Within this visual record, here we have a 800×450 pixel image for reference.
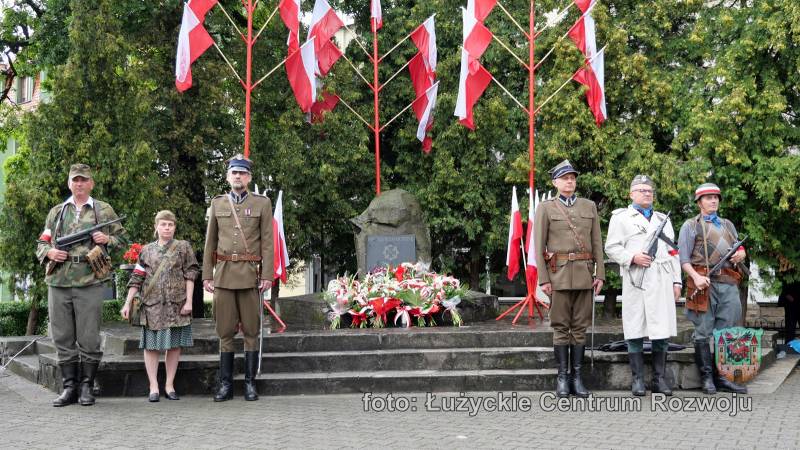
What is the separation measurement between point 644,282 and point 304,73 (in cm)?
596

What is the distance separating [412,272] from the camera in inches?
406

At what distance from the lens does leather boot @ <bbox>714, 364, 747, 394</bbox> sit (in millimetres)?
7516

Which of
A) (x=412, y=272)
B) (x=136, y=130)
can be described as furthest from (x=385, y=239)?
(x=136, y=130)

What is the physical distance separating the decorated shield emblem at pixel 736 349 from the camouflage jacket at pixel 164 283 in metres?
5.26

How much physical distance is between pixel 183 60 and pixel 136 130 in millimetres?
2169

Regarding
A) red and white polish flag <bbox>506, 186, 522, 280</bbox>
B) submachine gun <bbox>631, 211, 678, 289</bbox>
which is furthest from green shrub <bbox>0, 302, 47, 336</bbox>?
submachine gun <bbox>631, 211, 678, 289</bbox>

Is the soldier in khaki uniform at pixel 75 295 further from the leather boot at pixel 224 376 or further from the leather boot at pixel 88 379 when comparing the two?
the leather boot at pixel 224 376

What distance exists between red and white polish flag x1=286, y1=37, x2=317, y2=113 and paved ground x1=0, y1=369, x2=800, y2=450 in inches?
199

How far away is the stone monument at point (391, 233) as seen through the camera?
36.4ft

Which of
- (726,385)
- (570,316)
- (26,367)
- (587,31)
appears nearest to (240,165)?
(570,316)

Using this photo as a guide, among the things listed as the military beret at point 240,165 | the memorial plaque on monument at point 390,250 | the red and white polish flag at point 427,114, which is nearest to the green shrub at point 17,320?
the memorial plaque on monument at point 390,250

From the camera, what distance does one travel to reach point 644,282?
24.0 feet

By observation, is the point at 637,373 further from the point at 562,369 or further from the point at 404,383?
the point at 404,383

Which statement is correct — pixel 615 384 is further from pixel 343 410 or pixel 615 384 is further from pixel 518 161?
pixel 518 161
